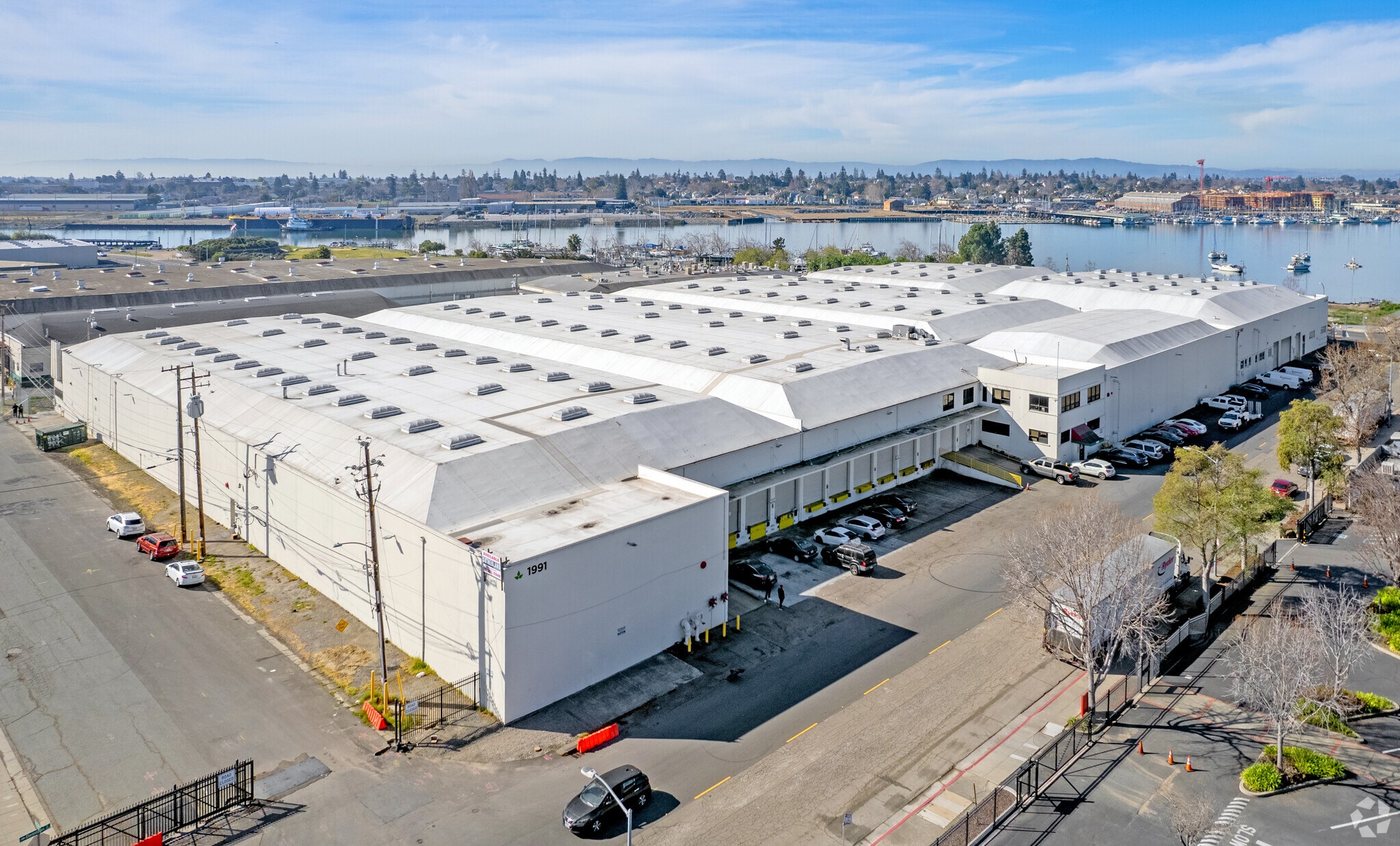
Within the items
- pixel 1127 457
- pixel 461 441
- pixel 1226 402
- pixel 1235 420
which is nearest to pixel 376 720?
pixel 461 441

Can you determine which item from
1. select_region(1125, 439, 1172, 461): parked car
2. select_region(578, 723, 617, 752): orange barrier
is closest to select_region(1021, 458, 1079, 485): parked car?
select_region(1125, 439, 1172, 461): parked car

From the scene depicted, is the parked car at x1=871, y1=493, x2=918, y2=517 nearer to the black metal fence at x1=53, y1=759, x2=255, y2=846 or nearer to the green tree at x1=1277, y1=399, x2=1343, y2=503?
the green tree at x1=1277, y1=399, x2=1343, y2=503

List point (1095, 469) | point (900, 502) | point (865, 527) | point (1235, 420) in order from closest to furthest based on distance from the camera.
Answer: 1. point (865, 527)
2. point (900, 502)
3. point (1095, 469)
4. point (1235, 420)

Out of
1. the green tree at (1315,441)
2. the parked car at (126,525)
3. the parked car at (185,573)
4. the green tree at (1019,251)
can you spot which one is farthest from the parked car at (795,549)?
the green tree at (1019,251)

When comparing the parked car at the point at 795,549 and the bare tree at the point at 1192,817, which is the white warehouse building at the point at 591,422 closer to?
the parked car at the point at 795,549

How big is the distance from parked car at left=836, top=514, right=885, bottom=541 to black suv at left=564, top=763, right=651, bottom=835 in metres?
18.7

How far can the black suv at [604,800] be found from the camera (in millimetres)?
21109

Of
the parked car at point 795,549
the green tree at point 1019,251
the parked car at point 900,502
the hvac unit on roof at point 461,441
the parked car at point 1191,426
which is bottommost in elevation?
the parked car at point 795,549

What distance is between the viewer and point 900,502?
42.6 metres

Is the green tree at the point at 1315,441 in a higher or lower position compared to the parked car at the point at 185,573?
higher

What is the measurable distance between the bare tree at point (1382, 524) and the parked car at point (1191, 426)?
59.3 feet

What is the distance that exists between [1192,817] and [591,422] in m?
24.3

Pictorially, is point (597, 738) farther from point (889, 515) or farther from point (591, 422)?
point (889, 515)

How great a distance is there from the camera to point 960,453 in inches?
1909
